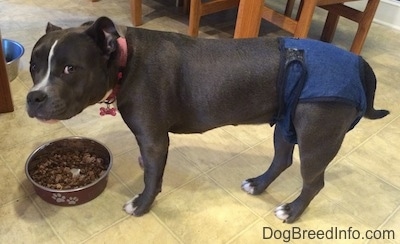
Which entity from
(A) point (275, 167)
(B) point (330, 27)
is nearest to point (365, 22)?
(B) point (330, 27)

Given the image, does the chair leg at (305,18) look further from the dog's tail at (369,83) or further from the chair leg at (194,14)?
the dog's tail at (369,83)

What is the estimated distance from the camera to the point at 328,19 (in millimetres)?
3113

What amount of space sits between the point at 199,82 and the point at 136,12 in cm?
191

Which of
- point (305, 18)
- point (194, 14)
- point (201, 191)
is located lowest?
point (201, 191)

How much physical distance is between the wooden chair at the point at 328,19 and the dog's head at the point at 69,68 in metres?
1.51

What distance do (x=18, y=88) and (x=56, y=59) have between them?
4.13 ft

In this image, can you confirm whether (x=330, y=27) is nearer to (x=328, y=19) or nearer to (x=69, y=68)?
(x=328, y=19)

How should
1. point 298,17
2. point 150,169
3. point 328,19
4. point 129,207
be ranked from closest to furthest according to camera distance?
point 150,169 < point 129,207 < point 298,17 < point 328,19

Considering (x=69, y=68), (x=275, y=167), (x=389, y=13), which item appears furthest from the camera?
(x=389, y=13)

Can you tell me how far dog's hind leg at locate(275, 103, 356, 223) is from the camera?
1193mm

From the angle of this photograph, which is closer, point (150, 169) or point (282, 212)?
point (150, 169)

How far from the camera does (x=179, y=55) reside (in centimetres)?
122

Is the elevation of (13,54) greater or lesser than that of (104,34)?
lesser

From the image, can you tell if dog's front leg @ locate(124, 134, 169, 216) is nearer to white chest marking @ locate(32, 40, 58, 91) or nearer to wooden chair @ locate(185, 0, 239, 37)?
white chest marking @ locate(32, 40, 58, 91)
